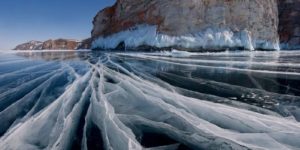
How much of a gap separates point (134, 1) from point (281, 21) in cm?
3102

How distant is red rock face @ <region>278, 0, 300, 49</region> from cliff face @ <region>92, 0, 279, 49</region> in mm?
16944

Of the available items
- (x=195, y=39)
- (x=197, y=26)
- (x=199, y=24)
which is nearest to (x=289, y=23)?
(x=199, y=24)

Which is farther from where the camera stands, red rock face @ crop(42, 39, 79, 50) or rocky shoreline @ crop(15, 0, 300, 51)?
red rock face @ crop(42, 39, 79, 50)

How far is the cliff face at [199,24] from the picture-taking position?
84.1 ft

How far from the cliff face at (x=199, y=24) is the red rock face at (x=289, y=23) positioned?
667 inches

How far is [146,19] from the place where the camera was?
2898 cm

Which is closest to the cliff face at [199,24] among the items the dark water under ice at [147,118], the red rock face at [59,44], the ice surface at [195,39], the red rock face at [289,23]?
the ice surface at [195,39]

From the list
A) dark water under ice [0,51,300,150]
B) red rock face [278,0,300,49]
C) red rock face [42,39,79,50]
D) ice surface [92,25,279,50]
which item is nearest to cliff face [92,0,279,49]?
ice surface [92,25,279,50]

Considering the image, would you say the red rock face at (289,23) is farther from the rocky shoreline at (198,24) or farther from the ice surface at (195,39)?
the ice surface at (195,39)

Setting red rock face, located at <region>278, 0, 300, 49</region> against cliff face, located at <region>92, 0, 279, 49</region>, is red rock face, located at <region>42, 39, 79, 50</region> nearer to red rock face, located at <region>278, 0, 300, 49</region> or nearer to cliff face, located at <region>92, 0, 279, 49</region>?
cliff face, located at <region>92, 0, 279, 49</region>

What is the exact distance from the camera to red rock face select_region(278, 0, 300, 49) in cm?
4654

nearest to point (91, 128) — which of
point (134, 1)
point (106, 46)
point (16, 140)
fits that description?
point (16, 140)

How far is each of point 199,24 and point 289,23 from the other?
3004 cm

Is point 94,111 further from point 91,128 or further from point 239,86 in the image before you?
point 239,86
